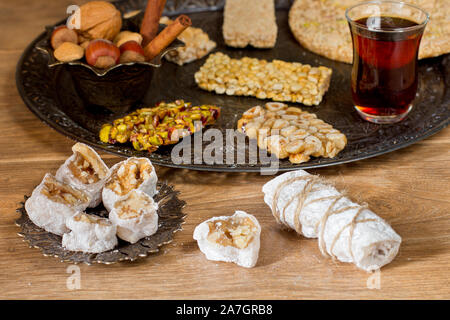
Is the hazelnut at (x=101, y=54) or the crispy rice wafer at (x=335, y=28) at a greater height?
the hazelnut at (x=101, y=54)

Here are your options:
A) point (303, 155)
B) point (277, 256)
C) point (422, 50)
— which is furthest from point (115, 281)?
point (422, 50)

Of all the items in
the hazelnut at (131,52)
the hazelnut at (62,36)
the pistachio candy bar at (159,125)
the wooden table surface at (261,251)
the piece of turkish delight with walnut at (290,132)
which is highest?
the hazelnut at (62,36)

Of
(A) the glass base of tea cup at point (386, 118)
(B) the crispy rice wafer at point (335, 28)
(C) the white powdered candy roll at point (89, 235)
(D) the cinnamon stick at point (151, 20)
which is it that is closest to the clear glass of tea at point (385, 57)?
(A) the glass base of tea cup at point (386, 118)

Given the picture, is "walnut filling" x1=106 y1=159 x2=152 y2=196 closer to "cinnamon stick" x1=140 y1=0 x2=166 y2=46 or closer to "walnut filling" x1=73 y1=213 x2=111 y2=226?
"walnut filling" x1=73 y1=213 x2=111 y2=226

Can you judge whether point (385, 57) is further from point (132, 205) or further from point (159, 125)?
point (132, 205)

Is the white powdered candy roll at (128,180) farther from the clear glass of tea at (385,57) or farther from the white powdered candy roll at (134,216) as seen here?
the clear glass of tea at (385,57)

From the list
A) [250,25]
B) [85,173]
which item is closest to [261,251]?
[85,173]

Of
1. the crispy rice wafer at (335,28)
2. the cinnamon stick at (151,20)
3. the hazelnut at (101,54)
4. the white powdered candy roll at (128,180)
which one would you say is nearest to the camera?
the white powdered candy roll at (128,180)

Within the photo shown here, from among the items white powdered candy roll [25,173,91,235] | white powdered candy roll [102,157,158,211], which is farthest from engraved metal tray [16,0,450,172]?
white powdered candy roll [25,173,91,235]
